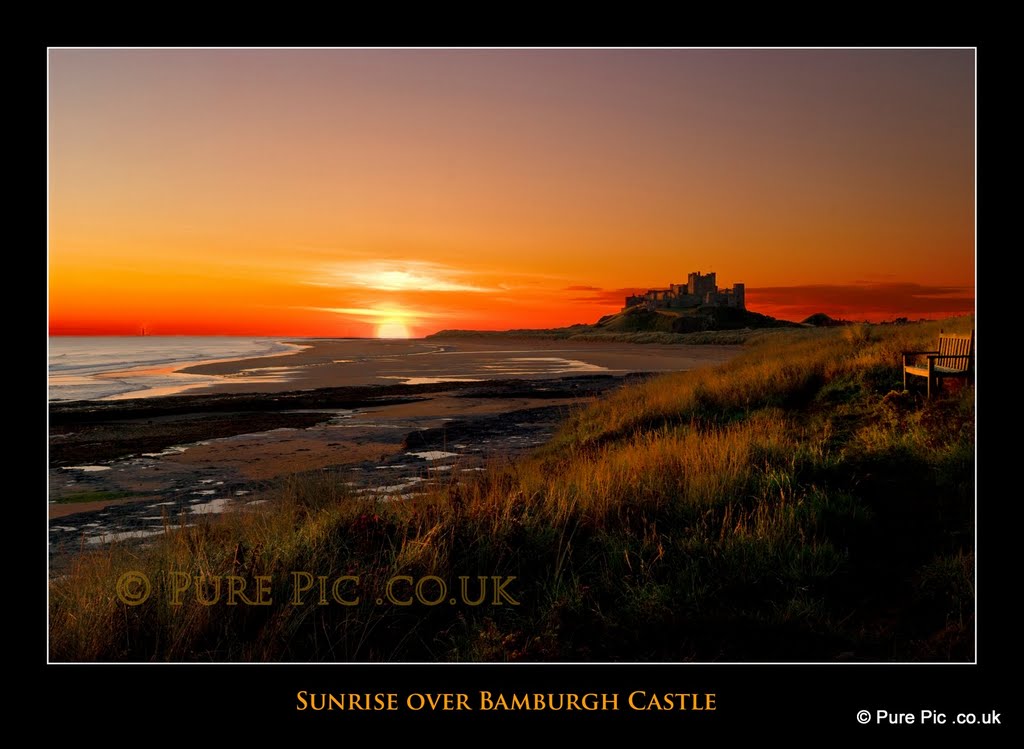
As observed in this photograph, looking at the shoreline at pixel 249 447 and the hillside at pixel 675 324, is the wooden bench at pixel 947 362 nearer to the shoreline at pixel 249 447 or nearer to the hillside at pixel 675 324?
the shoreline at pixel 249 447

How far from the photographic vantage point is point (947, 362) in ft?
34.6

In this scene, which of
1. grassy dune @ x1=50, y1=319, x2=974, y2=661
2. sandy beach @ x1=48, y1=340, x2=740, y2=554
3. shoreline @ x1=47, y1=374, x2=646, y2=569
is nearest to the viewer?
grassy dune @ x1=50, y1=319, x2=974, y2=661

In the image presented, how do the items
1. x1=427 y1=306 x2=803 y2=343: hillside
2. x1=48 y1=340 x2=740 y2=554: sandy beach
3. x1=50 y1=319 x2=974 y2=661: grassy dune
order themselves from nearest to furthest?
x1=50 y1=319 x2=974 y2=661: grassy dune → x1=48 y1=340 x2=740 y2=554: sandy beach → x1=427 y1=306 x2=803 y2=343: hillside

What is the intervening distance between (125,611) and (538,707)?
2696 mm

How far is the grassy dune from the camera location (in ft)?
12.5

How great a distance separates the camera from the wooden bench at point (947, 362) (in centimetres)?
1007

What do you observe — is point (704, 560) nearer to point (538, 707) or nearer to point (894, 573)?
point (894, 573)

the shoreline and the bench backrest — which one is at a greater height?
the bench backrest

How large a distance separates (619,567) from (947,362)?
29.5 feet

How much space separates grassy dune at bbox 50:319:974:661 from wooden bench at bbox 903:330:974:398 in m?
3.10

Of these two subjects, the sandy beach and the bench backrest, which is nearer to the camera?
the sandy beach

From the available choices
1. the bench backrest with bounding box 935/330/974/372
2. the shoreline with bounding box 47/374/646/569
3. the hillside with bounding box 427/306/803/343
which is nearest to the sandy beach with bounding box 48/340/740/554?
the shoreline with bounding box 47/374/646/569

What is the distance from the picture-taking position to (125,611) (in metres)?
3.92

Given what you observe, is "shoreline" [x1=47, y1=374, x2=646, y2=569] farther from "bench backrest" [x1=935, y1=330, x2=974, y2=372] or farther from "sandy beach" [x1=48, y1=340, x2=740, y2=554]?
"bench backrest" [x1=935, y1=330, x2=974, y2=372]
